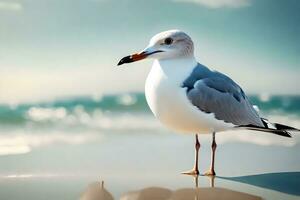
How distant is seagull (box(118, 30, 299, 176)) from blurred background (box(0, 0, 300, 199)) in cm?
9

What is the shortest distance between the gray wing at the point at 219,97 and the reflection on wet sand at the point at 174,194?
214 mm

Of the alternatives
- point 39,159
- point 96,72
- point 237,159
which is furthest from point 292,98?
point 39,159

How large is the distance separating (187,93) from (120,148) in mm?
281

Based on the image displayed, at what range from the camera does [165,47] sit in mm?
1479

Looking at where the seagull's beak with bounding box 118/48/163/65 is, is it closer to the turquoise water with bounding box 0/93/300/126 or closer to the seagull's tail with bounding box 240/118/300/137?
the turquoise water with bounding box 0/93/300/126

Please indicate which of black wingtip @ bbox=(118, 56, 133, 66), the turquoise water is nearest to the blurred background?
the turquoise water

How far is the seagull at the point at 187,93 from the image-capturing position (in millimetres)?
1457

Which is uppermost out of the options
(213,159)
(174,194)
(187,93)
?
(187,93)

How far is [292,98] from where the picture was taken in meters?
1.63

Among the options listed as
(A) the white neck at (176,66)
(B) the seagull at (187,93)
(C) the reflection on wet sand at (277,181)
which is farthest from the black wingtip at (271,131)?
(A) the white neck at (176,66)

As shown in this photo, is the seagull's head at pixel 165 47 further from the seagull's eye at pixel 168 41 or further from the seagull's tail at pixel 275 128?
the seagull's tail at pixel 275 128

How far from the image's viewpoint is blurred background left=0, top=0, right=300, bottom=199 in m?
1.57

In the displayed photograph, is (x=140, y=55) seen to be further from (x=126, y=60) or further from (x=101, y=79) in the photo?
(x=101, y=79)

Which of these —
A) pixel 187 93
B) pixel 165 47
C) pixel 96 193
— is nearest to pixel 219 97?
pixel 187 93
